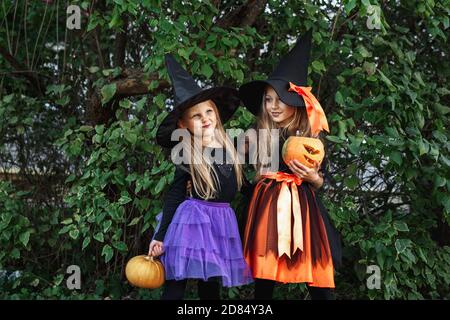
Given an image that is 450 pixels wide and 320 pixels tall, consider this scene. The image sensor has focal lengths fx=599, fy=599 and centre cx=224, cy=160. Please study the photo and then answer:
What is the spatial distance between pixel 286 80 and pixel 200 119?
43cm

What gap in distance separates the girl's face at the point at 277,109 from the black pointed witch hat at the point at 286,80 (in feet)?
0.17

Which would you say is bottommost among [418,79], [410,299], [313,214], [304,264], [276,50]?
[410,299]

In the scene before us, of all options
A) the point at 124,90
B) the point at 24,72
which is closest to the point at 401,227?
the point at 124,90

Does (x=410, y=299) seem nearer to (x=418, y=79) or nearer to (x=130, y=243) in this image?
(x=418, y=79)

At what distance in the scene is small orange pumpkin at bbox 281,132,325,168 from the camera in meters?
2.58

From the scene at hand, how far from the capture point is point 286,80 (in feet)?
8.86

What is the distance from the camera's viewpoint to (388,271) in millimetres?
3295

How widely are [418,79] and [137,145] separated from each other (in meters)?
1.60

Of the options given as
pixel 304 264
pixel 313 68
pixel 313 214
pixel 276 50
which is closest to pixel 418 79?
pixel 313 68

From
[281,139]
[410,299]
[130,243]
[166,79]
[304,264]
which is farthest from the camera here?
[130,243]

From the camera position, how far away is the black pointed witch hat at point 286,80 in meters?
2.64

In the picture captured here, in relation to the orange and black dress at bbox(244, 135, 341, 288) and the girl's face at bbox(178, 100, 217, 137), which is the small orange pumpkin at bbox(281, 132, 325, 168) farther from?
the girl's face at bbox(178, 100, 217, 137)

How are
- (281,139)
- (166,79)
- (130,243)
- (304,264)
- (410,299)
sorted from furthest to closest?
(130,243) < (410,299) < (166,79) < (281,139) < (304,264)

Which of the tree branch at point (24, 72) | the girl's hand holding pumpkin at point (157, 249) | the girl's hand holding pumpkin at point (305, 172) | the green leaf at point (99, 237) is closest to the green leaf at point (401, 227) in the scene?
the girl's hand holding pumpkin at point (305, 172)
